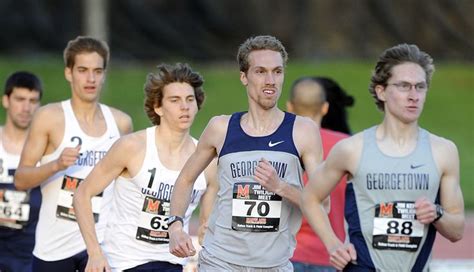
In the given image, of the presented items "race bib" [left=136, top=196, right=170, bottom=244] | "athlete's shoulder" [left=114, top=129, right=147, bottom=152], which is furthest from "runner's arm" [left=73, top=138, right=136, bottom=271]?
"race bib" [left=136, top=196, right=170, bottom=244]

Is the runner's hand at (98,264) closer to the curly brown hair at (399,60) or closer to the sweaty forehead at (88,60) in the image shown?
the sweaty forehead at (88,60)

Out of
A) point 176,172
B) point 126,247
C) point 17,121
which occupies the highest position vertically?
point 17,121

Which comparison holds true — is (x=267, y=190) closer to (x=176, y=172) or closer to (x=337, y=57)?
(x=176, y=172)

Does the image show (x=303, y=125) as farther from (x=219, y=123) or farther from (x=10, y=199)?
(x=10, y=199)

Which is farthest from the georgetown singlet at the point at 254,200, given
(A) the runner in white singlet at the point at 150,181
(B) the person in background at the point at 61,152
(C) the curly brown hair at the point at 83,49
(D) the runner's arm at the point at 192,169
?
(C) the curly brown hair at the point at 83,49

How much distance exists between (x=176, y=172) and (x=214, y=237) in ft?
2.41

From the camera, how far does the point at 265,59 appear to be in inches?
251

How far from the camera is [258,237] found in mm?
6266

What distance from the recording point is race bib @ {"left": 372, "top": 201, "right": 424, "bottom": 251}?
19.2 ft

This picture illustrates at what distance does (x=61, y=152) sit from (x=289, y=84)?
17487mm

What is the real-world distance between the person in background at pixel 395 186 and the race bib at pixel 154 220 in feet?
3.91

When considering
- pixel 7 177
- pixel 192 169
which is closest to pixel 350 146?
pixel 192 169

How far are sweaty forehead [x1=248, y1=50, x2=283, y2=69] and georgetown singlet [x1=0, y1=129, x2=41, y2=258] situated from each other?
2871 millimetres

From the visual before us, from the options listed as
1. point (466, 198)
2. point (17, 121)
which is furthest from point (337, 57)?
point (17, 121)
